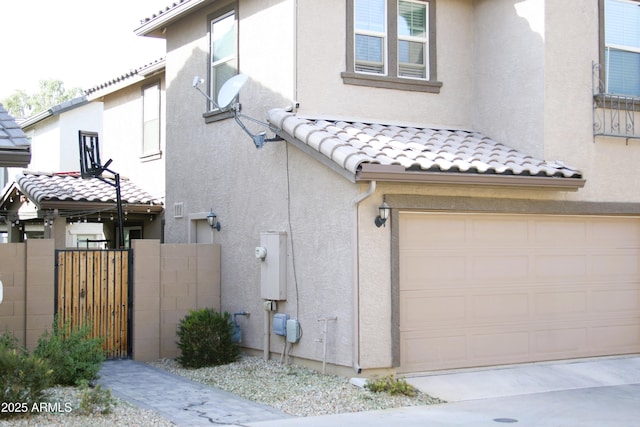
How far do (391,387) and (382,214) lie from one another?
228 centimetres

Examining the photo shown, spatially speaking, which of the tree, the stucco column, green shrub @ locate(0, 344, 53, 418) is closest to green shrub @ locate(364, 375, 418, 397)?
green shrub @ locate(0, 344, 53, 418)

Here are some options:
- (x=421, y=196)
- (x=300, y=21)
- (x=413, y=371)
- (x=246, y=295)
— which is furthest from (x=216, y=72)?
(x=413, y=371)

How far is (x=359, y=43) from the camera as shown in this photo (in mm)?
13312

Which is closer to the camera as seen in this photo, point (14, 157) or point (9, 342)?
point (14, 157)

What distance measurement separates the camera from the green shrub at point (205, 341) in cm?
1279

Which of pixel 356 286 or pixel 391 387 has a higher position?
pixel 356 286

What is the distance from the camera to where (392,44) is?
1348 centimetres

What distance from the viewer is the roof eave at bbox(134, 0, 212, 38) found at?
15246 millimetres

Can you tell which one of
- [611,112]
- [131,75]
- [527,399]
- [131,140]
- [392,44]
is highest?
[131,75]

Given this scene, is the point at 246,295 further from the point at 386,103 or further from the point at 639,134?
the point at 639,134

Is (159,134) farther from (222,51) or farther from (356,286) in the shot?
(356,286)

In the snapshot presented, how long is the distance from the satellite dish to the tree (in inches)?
1939

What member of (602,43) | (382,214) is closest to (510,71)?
(602,43)

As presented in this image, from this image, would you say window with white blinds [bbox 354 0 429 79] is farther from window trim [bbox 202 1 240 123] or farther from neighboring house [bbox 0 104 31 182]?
neighboring house [bbox 0 104 31 182]
